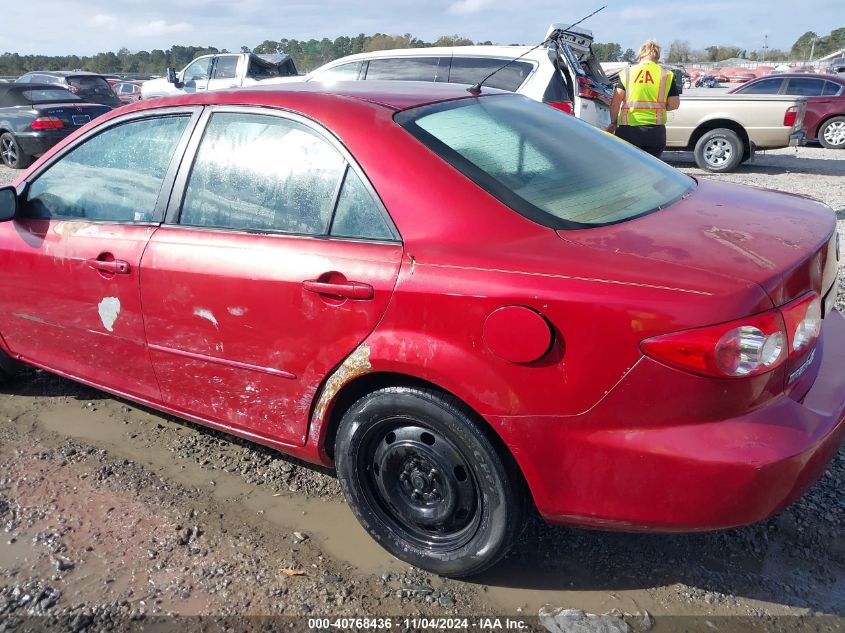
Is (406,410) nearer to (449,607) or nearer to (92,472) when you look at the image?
(449,607)

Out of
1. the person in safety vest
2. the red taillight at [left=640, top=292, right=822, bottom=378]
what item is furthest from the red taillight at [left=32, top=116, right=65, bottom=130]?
the red taillight at [left=640, top=292, right=822, bottom=378]

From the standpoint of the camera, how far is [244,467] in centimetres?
301

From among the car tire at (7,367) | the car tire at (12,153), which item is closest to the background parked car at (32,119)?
the car tire at (12,153)

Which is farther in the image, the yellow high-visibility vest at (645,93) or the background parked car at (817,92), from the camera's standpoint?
the background parked car at (817,92)

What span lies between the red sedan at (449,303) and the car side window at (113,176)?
0.01 meters

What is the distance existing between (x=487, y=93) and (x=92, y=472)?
2.36 meters

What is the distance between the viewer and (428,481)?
227cm

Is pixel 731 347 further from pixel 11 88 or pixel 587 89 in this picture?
pixel 11 88

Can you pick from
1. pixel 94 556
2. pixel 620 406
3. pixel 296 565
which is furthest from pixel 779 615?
pixel 94 556

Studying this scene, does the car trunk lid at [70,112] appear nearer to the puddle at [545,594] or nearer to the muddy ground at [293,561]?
the muddy ground at [293,561]

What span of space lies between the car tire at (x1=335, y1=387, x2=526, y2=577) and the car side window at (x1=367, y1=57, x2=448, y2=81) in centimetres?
694

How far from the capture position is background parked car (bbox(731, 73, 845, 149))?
13641 mm

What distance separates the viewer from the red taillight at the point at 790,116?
10.9m

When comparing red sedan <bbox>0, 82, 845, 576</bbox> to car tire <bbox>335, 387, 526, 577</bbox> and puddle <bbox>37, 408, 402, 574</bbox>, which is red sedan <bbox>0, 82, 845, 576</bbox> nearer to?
car tire <bbox>335, 387, 526, 577</bbox>
